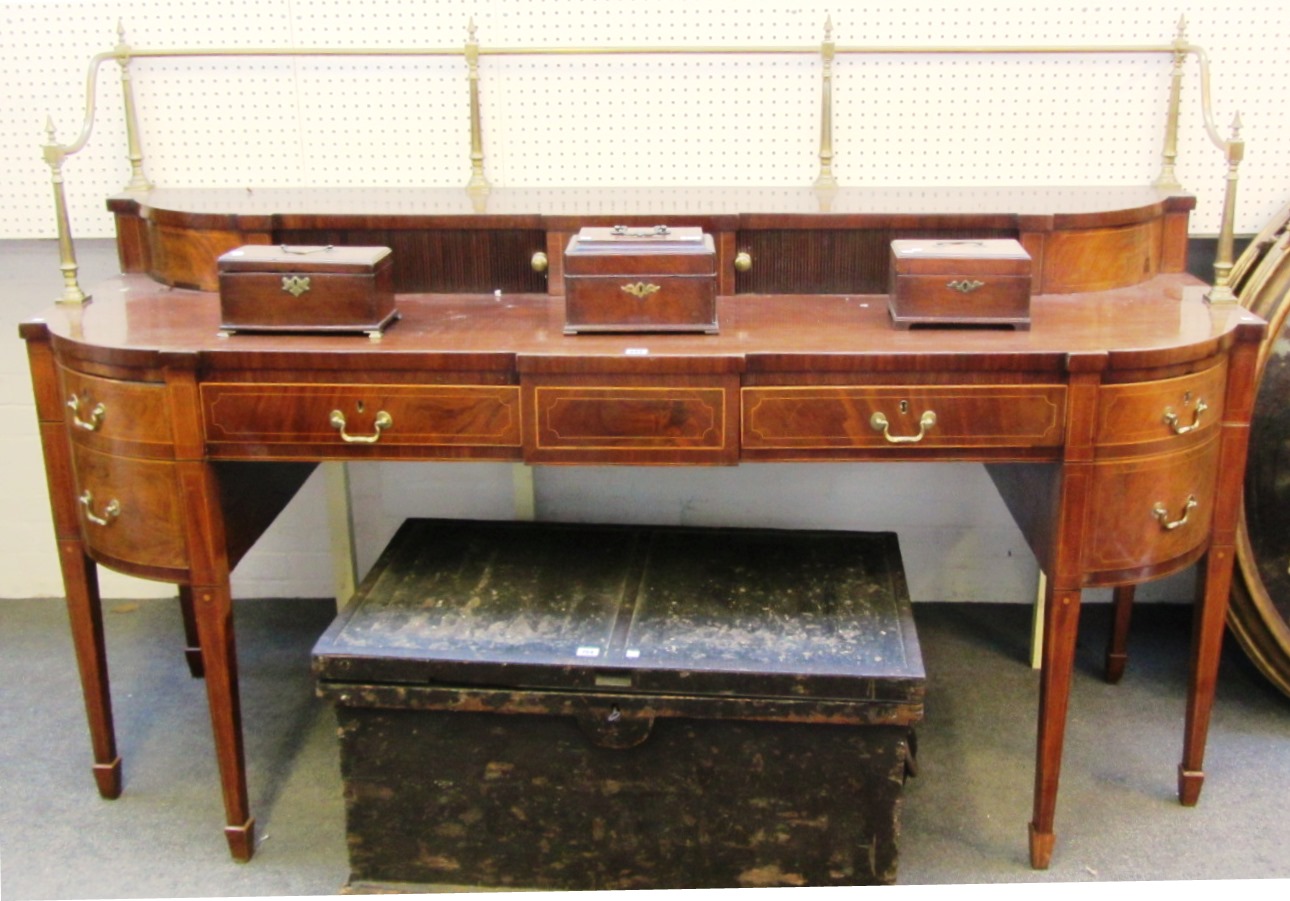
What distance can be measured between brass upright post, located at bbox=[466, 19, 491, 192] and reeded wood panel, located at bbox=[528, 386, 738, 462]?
0.98 meters

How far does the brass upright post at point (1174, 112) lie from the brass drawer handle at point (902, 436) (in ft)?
3.98

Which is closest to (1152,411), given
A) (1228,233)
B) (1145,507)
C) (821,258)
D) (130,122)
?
(1145,507)

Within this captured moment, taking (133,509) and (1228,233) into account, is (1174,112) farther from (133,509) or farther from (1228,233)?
(133,509)

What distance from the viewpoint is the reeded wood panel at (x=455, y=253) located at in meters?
2.82

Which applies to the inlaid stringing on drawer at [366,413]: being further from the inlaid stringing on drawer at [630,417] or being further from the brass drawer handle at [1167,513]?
the brass drawer handle at [1167,513]

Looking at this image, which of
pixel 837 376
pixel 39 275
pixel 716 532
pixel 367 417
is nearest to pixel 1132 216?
pixel 837 376

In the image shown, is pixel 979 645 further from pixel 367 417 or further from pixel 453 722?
pixel 367 417

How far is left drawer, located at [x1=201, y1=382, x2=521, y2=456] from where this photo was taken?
2.38 meters

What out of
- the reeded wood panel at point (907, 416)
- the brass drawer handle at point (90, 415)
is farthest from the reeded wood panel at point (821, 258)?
Result: the brass drawer handle at point (90, 415)

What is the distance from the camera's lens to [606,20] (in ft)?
10.3

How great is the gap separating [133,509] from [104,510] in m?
0.08

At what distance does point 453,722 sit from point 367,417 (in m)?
0.61

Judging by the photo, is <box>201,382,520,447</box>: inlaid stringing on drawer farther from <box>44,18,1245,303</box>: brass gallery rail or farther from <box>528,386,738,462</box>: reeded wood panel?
<box>44,18,1245,303</box>: brass gallery rail

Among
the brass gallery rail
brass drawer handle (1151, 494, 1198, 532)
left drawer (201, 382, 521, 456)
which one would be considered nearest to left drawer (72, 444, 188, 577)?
left drawer (201, 382, 521, 456)
